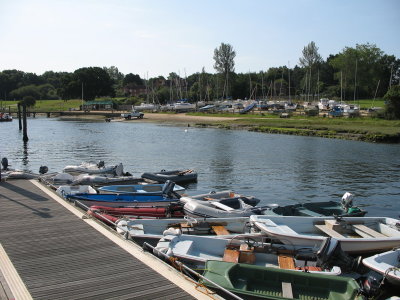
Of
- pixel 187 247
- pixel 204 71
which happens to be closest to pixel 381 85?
pixel 204 71

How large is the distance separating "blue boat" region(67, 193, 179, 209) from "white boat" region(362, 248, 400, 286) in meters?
10.1

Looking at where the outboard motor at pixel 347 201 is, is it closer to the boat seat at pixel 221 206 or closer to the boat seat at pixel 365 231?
A: the boat seat at pixel 365 231

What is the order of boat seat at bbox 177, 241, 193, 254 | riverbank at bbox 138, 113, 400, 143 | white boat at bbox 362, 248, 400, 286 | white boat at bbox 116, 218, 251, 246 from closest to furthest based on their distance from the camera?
1. white boat at bbox 362, 248, 400, 286
2. boat seat at bbox 177, 241, 193, 254
3. white boat at bbox 116, 218, 251, 246
4. riverbank at bbox 138, 113, 400, 143

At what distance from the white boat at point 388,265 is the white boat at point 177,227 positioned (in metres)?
4.47

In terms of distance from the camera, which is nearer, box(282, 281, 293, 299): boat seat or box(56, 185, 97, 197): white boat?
box(282, 281, 293, 299): boat seat

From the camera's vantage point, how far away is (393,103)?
7619 cm

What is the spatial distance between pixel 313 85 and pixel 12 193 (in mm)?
122792

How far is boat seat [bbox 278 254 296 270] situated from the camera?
12875 millimetres

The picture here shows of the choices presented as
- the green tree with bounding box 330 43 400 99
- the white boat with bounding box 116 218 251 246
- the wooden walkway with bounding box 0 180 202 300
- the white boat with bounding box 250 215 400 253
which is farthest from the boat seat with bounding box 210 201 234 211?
the green tree with bounding box 330 43 400 99

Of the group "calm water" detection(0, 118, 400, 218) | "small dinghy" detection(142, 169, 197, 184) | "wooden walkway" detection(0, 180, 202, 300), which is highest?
"wooden walkway" detection(0, 180, 202, 300)

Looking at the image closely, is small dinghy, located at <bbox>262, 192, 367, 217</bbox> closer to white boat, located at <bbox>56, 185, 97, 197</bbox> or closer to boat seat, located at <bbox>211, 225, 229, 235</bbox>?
boat seat, located at <bbox>211, 225, 229, 235</bbox>

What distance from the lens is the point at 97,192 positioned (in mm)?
Result: 22156

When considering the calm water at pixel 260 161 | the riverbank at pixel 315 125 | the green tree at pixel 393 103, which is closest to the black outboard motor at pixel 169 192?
the calm water at pixel 260 161

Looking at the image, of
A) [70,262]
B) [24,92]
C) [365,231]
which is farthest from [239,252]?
[24,92]
